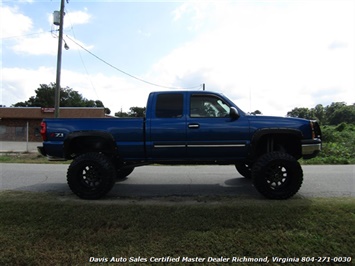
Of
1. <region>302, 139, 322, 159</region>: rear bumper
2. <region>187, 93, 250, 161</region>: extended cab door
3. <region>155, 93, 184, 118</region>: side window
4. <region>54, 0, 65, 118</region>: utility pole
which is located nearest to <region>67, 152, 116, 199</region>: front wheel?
<region>155, 93, 184, 118</region>: side window

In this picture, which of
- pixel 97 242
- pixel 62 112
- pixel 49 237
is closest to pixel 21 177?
pixel 49 237

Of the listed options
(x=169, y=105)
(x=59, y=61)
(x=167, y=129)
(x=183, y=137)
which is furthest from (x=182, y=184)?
(x=59, y=61)

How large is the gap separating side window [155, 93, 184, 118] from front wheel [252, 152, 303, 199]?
1.80 metres

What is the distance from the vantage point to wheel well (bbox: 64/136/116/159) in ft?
18.3

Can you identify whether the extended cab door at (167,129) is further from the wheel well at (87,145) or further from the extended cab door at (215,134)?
the wheel well at (87,145)

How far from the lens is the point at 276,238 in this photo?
375 centimetres

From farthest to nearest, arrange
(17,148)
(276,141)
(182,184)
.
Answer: (17,148), (182,184), (276,141)

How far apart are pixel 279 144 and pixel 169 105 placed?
237cm

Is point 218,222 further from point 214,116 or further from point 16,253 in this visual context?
point 16,253

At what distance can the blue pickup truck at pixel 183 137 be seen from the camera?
211 inches

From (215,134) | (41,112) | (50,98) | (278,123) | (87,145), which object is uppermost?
(50,98)

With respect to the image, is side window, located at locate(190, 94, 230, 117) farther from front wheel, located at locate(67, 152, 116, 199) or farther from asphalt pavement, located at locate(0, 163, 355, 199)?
front wheel, located at locate(67, 152, 116, 199)

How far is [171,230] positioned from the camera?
155 inches

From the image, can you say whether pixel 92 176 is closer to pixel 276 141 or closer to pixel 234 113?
pixel 234 113
